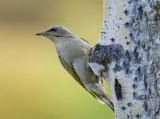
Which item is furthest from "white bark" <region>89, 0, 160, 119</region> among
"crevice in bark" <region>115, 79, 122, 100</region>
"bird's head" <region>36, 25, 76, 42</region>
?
"bird's head" <region>36, 25, 76, 42</region>

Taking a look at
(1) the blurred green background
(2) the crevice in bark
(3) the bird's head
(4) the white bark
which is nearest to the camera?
(4) the white bark

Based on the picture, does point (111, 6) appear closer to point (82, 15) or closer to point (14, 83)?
point (14, 83)

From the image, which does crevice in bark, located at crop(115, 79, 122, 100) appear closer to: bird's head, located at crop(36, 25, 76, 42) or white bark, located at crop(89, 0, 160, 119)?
white bark, located at crop(89, 0, 160, 119)

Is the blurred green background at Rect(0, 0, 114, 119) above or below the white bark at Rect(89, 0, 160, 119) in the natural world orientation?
below

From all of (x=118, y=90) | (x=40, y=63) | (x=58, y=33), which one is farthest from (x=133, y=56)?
(x=40, y=63)

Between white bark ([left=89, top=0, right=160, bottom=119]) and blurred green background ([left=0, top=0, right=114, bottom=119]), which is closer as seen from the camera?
white bark ([left=89, top=0, right=160, bottom=119])

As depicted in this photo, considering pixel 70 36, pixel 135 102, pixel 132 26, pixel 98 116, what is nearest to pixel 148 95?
pixel 135 102

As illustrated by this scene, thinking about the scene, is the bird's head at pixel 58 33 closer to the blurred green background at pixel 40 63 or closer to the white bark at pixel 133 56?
the white bark at pixel 133 56

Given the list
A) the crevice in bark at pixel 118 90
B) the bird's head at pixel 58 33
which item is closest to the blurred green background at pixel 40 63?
the bird's head at pixel 58 33
